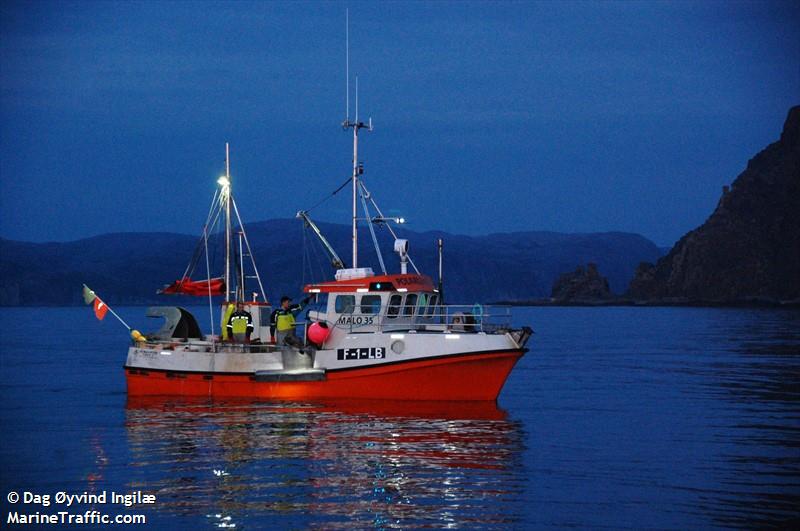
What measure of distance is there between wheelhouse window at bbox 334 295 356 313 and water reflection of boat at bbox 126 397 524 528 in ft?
8.95

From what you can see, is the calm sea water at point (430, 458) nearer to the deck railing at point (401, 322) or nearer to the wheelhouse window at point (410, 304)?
the deck railing at point (401, 322)

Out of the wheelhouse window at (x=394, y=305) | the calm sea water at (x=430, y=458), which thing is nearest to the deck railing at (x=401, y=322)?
the wheelhouse window at (x=394, y=305)

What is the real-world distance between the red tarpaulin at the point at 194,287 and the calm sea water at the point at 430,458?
375cm

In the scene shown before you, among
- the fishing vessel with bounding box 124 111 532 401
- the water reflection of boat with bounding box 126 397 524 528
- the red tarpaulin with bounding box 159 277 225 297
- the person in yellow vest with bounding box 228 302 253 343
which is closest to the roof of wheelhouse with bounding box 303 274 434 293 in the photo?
the fishing vessel with bounding box 124 111 532 401

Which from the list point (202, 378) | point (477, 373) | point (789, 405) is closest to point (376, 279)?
point (477, 373)

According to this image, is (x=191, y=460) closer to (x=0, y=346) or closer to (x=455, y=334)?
(x=455, y=334)

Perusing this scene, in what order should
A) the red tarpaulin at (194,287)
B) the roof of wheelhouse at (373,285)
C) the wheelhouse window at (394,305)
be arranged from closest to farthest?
the roof of wheelhouse at (373,285) < the wheelhouse window at (394,305) < the red tarpaulin at (194,287)

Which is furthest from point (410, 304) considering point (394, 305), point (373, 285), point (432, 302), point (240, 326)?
point (240, 326)

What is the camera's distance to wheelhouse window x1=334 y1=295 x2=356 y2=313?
94.7 ft

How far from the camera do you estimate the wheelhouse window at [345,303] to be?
28859 mm

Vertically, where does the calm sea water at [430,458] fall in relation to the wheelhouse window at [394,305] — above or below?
below

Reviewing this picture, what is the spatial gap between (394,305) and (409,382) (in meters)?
2.59

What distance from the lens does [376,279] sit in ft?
94.2

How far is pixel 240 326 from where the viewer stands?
→ 97.2ft
